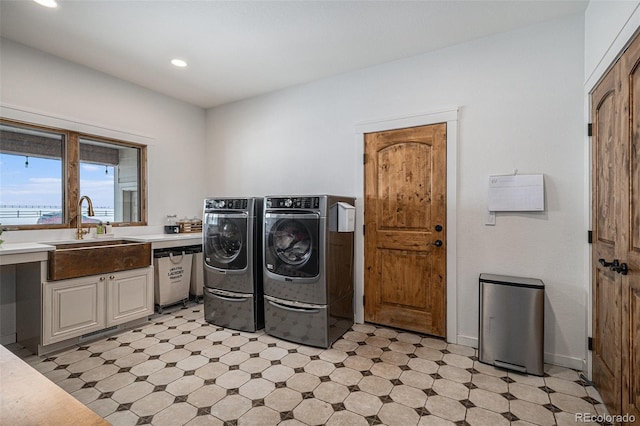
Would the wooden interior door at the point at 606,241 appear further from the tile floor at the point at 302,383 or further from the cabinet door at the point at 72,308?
the cabinet door at the point at 72,308

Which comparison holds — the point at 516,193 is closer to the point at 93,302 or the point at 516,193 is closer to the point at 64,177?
the point at 93,302

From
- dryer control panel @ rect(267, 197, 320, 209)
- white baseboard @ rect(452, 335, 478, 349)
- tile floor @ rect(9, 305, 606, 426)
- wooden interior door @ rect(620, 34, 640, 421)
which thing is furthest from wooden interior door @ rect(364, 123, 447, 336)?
wooden interior door @ rect(620, 34, 640, 421)

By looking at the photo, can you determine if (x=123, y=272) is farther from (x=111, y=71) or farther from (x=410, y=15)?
(x=410, y=15)

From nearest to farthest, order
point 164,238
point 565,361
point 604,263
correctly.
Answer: point 604,263, point 565,361, point 164,238

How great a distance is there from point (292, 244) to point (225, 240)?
82cm

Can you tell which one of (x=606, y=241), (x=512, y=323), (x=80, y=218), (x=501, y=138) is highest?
(x=501, y=138)

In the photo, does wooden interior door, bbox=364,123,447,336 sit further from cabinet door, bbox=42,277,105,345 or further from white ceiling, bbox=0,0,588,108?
cabinet door, bbox=42,277,105,345

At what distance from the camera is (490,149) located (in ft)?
9.33

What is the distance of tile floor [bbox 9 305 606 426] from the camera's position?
6.37 feet

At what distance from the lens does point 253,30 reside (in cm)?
279

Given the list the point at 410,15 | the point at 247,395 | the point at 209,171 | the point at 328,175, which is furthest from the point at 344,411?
the point at 209,171

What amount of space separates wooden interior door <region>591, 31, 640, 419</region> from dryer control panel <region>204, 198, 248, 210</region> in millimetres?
2899

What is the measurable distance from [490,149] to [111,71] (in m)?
4.17

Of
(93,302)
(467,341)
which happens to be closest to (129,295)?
(93,302)
